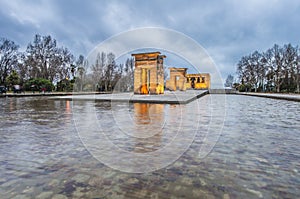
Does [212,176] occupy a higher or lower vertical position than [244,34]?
lower

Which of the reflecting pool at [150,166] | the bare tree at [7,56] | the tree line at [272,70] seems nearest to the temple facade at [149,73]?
the reflecting pool at [150,166]

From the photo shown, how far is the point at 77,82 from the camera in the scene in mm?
39469

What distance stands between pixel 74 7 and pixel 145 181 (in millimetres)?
32649

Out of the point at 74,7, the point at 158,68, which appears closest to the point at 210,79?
the point at 158,68

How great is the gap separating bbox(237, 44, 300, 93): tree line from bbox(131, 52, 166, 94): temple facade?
96.7 ft

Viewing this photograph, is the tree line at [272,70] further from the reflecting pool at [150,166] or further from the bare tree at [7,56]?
the bare tree at [7,56]

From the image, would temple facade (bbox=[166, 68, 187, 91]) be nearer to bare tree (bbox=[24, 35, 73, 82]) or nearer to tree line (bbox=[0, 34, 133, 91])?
tree line (bbox=[0, 34, 133, 91])

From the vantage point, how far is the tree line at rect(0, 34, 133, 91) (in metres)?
32.8

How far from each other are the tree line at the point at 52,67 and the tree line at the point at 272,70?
2844 cm

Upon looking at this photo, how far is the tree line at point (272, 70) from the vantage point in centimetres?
3488

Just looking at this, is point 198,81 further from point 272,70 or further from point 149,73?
point 149,73

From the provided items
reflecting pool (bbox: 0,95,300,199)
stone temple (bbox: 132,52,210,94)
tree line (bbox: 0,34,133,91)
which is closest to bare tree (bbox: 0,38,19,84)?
tree line (bbox: 0,34,133,91)

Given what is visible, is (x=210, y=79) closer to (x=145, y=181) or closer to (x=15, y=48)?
(x=15, y=48)

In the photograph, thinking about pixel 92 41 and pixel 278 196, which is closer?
pixel 278 196
